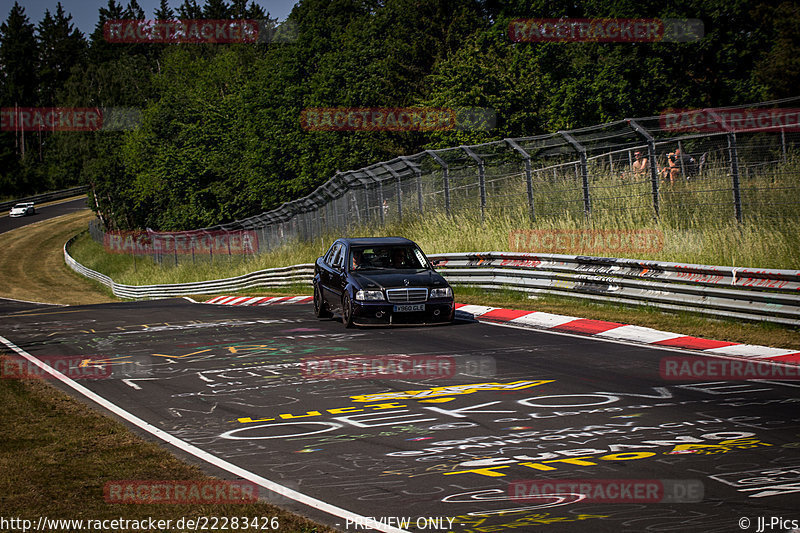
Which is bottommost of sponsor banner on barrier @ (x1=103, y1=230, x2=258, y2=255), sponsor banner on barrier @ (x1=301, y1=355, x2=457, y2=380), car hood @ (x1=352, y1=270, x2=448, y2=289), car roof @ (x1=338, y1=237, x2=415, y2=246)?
sponsor banner on barrier @ (x1=301, y1=355, x2=457, y2=380)

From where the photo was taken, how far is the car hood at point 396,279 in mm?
15117

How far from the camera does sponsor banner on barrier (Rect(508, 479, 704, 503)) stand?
221 inches

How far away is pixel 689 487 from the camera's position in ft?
19.0

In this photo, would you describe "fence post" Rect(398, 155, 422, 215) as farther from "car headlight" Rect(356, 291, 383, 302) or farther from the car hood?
"car headlight" Rect(356, 291, 383, 302)

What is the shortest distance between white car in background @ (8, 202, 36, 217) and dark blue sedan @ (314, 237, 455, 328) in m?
90.6

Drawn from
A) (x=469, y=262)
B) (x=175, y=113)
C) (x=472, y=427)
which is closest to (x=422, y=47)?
(x=175, y=113)

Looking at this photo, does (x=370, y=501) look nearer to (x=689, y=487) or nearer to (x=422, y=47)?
(x=689, y=487)

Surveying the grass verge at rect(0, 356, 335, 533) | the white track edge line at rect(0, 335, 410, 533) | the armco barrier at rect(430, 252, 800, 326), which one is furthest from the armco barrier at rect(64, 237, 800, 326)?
the grass verge at rect(0, 356, 335, 533)

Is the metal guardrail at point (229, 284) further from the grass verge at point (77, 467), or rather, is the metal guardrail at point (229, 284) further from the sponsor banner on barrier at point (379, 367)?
the grass verge at point (77, 467)

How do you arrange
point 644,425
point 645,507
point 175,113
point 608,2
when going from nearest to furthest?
point 645,507
point 644,425
point 608,2
point 175,113

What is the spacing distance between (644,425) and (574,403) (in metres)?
1.12

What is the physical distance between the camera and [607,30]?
5312 centimetres

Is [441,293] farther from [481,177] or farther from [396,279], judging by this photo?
[481,177]

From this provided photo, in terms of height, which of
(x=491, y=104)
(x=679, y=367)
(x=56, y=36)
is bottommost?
(x=679, y=367)
